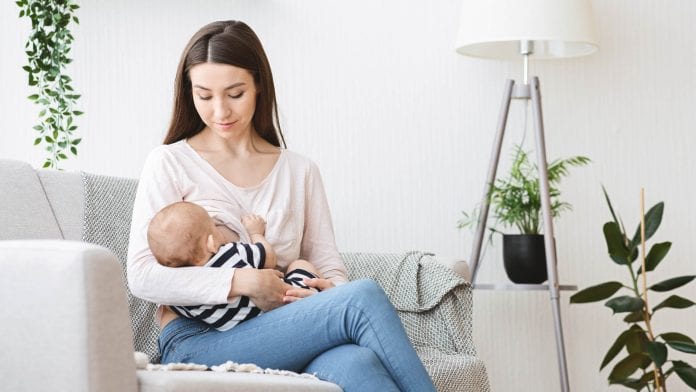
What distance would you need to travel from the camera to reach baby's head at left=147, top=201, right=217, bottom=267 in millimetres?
1934

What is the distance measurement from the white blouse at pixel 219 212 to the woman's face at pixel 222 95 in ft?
0.31

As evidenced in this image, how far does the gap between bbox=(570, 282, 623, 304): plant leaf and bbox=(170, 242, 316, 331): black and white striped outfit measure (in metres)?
1.12

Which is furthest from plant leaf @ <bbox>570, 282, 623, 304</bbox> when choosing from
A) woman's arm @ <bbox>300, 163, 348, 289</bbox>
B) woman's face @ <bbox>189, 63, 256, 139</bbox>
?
woman's face @ <bbox>189, 63, 256, 139</bbox>

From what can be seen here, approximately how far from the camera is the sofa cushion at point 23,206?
2.12 meters

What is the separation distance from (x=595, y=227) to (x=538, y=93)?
0.60 metres

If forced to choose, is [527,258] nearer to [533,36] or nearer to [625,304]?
[625,304]

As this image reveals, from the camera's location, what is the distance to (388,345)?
5.71ft

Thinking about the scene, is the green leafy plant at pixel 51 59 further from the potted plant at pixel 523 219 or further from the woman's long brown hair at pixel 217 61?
the potted plant at pixel 523 219

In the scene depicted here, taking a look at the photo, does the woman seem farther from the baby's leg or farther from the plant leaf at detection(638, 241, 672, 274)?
the plant leaf at detection(638, 241, 672, 274)

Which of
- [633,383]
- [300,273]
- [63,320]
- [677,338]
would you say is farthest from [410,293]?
[63,320]

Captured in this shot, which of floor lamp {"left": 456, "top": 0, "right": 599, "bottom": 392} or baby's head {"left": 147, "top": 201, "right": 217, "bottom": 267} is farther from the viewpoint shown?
floor lamp {"left": 456, "top": 0, "right": 599, "bottom": 392}

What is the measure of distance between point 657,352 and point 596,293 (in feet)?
0.77

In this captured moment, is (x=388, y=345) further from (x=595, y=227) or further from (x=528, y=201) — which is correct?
(x=595, y=227)

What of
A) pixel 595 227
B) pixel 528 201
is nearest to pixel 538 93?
pixel 528 201
